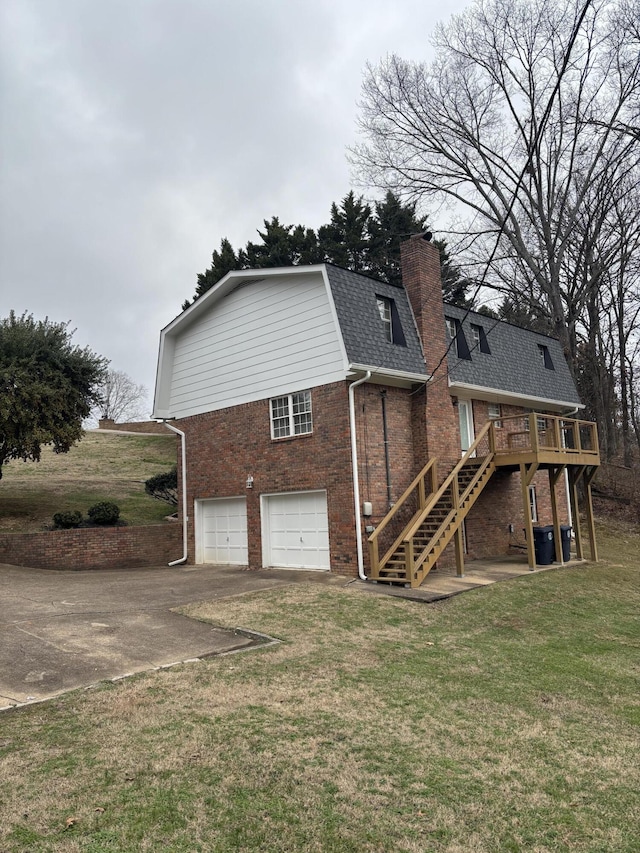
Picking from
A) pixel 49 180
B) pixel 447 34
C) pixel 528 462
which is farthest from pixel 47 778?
pixel 447 34

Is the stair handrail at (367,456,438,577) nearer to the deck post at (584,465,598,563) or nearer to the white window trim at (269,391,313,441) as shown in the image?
the white window trim at (269,391,313,441)

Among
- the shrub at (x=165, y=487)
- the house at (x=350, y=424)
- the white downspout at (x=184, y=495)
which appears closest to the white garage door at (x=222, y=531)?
the house at (x=350, y=424)

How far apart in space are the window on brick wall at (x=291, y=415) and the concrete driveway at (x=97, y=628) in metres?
3.34

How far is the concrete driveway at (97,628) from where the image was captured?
257 inches

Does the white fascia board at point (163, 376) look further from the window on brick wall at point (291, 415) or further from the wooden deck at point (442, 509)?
the wooden deck at point (442, 509)

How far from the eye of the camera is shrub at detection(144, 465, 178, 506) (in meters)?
22.3

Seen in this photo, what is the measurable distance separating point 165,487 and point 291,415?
32.2ft

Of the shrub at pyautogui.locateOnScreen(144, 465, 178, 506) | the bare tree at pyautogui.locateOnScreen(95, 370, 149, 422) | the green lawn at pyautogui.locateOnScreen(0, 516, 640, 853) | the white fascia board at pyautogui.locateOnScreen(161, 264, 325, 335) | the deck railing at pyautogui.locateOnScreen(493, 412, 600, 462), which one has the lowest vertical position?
the green lawn at pyautogui.locateOnScreen(0, 516, 640, 853)

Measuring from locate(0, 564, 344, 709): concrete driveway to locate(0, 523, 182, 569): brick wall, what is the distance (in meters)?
1.73

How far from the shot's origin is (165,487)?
22.5m

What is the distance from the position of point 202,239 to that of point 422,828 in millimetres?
33292

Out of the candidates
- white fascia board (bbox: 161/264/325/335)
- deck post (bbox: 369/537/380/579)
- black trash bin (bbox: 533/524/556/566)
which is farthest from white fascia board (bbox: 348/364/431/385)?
black trash bin (bbox: 533/524/556/566)

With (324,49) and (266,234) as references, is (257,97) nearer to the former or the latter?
(324,49)

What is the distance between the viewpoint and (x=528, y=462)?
46.6 feet
